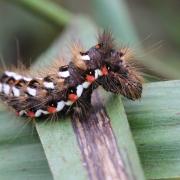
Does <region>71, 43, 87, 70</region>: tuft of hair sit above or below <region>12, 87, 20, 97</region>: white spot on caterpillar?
above

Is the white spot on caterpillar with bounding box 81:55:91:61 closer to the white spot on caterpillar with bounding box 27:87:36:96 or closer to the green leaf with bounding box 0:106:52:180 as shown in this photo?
the white spot on caterpillar with bounding box 27:87:36:96

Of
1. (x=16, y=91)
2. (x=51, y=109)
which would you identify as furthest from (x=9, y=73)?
(x=51, y=109)

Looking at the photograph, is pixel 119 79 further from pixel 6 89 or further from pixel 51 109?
pixel 6 89

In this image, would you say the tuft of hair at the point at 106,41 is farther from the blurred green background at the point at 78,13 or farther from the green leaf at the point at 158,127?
the blurred green background at the point at 78,13

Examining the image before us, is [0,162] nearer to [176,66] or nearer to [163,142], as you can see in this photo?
[163,142]

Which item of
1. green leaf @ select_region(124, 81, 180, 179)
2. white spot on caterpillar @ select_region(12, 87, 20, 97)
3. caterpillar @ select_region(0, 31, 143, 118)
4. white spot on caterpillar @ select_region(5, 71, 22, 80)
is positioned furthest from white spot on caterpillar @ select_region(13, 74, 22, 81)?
green leaf @ select_region(124, 81, 180, 179)

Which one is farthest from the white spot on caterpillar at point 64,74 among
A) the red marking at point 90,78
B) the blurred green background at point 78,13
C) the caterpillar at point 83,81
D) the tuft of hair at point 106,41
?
the blurred green background at point 78,13

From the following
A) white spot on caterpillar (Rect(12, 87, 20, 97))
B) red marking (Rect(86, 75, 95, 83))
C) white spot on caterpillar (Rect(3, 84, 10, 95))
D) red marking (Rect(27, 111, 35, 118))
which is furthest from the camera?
white spot on caterpillar (Rect(3, 84, 10, 95))

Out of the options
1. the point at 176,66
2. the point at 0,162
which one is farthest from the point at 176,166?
the point at 176,66
